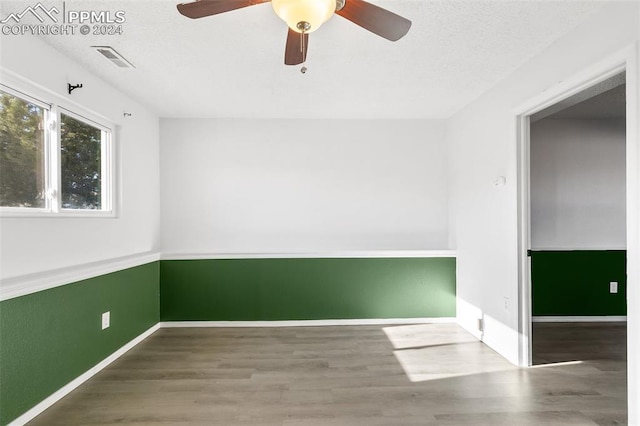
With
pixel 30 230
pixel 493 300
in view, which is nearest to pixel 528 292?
pixel 493 300

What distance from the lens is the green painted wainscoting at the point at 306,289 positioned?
13.2 ft

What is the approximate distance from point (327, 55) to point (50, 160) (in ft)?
6.93

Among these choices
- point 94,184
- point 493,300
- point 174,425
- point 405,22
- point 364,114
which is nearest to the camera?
point 405,22

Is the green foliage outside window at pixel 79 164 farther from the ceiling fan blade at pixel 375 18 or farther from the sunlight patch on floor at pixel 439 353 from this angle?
the sunlight patch on floor at pixel 439 353

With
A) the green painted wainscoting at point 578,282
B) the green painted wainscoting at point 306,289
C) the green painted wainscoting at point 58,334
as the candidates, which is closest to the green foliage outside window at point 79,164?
the green painted wainscoting at point 58,334

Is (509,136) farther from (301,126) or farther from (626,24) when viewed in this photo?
(301,126)

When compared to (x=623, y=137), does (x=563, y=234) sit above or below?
below

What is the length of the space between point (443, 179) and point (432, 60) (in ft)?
6.36

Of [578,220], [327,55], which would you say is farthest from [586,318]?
[327,55]

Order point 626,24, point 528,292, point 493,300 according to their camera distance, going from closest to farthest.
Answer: point 626,24, point 528,292, point 493,300

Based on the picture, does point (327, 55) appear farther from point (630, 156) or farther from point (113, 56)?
point (630, 156)

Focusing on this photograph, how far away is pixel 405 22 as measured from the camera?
5.00 ft

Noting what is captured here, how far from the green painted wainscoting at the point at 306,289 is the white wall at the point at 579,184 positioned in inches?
51.9

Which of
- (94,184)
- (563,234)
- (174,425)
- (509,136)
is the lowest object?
(174,425)
